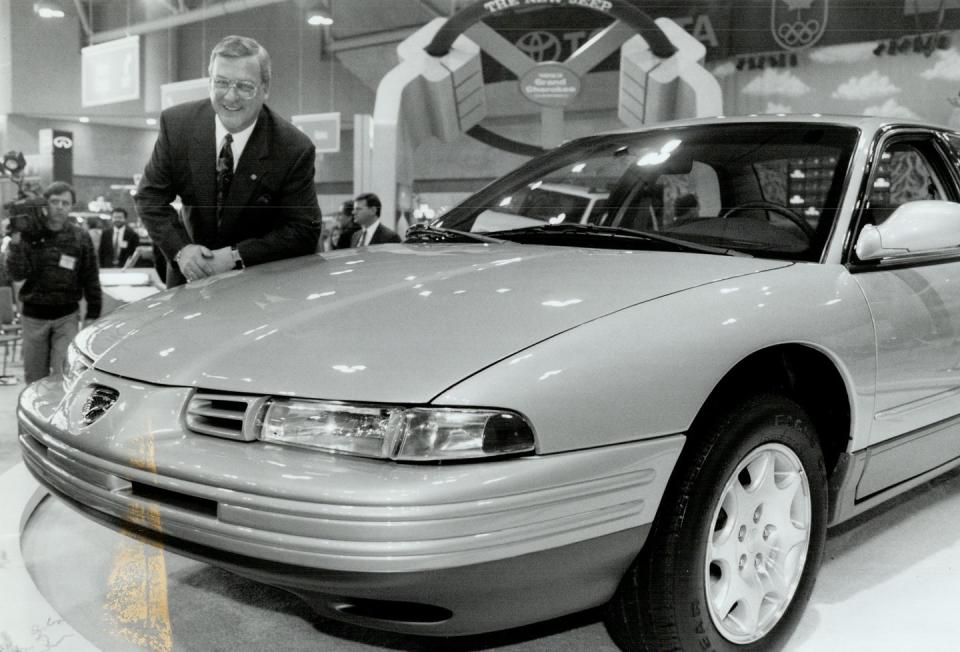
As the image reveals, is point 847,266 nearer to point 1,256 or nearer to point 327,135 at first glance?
point 327,135

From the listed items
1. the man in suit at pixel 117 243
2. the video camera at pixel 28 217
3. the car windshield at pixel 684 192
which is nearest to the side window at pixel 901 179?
the car windshield at pixel 684 192

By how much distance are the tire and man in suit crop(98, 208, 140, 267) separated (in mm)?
4444

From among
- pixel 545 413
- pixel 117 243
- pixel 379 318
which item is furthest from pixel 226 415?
pixel 117 243

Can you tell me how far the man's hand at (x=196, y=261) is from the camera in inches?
108

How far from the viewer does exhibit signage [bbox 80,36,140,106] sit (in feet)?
14.8

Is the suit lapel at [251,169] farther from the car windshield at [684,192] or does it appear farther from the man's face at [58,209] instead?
the man's face at [58,209]

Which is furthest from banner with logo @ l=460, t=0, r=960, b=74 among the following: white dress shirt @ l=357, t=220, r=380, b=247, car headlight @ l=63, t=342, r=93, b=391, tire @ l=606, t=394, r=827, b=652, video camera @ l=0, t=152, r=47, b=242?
car headlight @ l=63, t=342, r=93, b=391

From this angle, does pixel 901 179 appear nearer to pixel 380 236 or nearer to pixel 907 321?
pixel 907 321

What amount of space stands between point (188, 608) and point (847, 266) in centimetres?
174

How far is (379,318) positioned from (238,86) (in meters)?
1.54

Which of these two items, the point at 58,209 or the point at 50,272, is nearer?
the point at 58,209

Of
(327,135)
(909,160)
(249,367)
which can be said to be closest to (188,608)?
(249,367)

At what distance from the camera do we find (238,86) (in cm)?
286

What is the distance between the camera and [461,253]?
7.10ft
